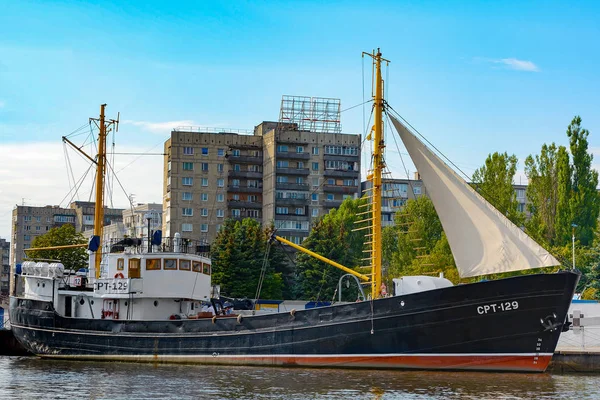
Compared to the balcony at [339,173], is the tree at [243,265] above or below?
below

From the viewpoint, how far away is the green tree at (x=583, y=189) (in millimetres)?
77812

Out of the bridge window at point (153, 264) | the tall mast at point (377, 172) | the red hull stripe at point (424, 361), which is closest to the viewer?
the red hull stripe at point (424, 361)

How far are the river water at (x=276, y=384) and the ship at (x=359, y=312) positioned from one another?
91cm

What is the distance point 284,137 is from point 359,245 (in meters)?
23.1

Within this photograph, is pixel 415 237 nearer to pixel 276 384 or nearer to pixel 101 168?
pixel 101 168

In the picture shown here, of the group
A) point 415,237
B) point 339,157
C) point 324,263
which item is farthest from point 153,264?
point 339,157

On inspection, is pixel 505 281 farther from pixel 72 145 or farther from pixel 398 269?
pixel 398 269

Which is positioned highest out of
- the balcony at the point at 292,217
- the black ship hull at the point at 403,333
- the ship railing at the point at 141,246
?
the balcony at the point at 292,217

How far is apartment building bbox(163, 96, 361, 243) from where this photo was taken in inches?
4077

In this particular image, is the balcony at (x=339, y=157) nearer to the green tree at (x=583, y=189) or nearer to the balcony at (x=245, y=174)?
the balcony at (x=245, y=174)

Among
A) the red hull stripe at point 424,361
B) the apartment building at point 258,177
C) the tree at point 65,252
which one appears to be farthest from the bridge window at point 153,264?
the apartment building at point 258,177

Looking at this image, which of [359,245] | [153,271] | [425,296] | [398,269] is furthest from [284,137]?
[425,296]

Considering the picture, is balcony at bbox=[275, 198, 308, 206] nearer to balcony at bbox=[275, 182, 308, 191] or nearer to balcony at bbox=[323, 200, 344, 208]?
balcony at bbox=[275, 182, 308, 191]

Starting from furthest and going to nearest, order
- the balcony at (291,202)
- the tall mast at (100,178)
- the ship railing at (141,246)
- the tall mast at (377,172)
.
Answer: the balcony at (291,202), the tall mast at (100,178), the ship railing at (141,246), the tall mast at (377,172)
